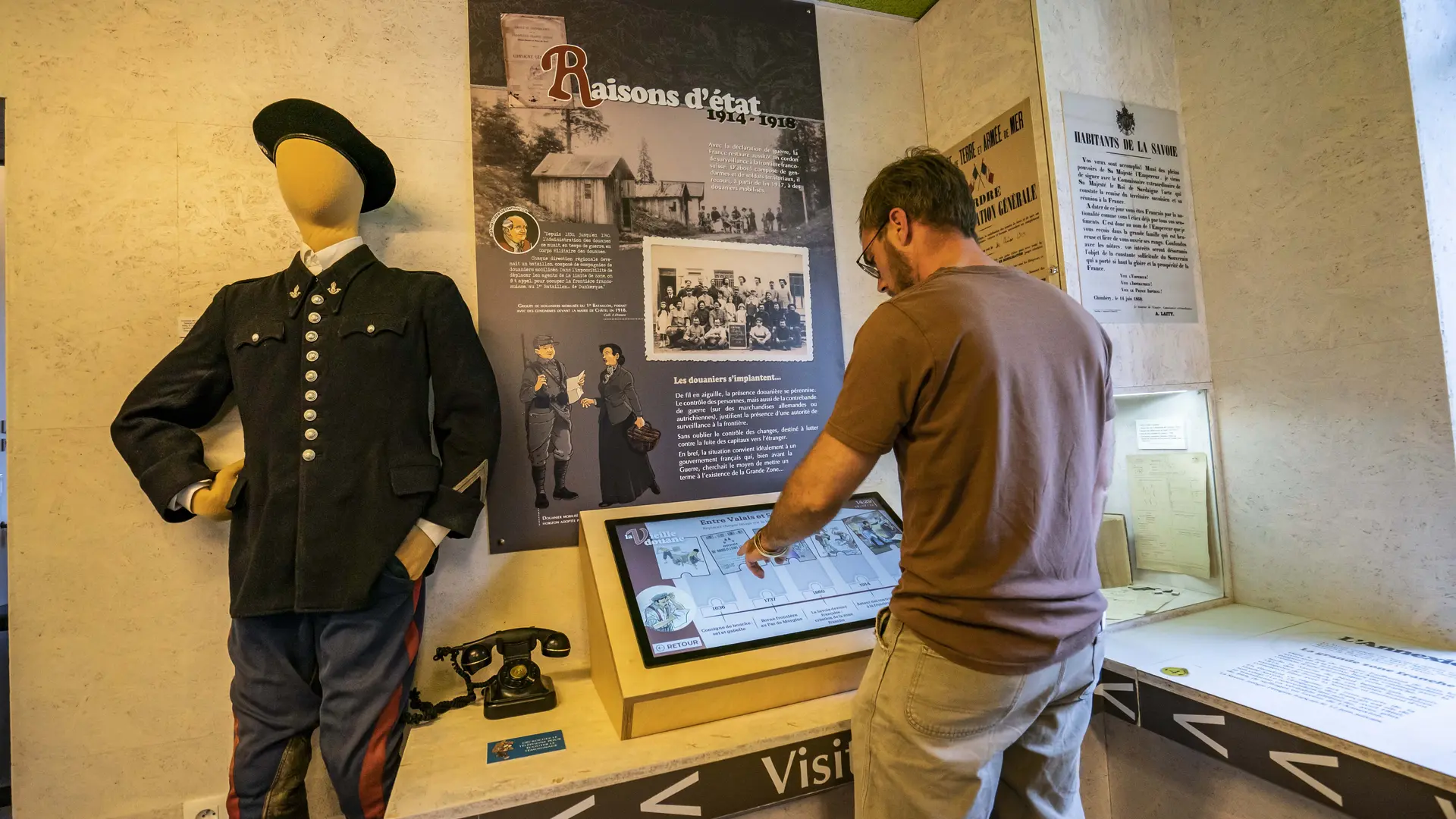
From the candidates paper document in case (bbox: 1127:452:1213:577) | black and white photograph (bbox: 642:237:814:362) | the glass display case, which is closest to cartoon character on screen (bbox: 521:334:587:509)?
black and white photograph (bbox: 642:237:814:362)

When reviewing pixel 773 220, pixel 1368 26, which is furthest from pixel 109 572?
pixel 1368 26

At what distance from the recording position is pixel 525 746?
148 cm

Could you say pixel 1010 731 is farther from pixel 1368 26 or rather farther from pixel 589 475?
pixel 1368 26

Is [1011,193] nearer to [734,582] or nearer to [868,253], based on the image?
[868,253]

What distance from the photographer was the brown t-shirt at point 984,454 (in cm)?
112

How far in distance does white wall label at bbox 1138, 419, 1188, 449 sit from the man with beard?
131 cm

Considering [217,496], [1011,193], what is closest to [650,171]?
[1011,193]

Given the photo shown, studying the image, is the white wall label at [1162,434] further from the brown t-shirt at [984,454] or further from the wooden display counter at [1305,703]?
the brown t-shirt at [984,454]

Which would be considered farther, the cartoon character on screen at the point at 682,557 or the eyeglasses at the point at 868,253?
the cartoon character on screen at the point at 682,557

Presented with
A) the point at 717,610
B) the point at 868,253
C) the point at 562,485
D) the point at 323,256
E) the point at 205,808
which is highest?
the point at 323,256

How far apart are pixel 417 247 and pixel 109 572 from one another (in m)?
1.15

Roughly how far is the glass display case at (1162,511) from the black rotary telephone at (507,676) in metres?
1.76

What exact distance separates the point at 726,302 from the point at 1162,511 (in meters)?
1.71

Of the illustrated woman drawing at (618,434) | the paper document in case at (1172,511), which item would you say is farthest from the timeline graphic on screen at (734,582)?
the paper document in case at (1172,511)
